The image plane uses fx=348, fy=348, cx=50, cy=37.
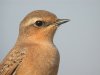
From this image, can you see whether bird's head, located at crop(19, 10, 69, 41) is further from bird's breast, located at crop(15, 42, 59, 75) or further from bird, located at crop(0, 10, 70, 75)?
bird's breast, located at crop(15, 42, 59, 75)

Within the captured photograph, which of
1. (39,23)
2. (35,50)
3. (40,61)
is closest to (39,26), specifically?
(39,23)

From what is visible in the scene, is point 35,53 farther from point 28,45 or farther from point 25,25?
point 25,25

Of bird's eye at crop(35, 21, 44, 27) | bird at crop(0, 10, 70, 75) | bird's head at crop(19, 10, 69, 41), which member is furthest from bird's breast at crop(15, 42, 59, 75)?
bird's eye at crop(35, 21, 44, 27)

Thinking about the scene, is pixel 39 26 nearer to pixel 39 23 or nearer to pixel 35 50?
pixel 39 23

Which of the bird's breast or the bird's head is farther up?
the bird's head

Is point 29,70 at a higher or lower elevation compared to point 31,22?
lower

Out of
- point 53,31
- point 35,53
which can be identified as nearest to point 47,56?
point 35,53

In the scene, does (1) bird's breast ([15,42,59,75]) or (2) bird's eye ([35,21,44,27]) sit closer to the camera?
(1) bird's breast ([15,42,59,75])
